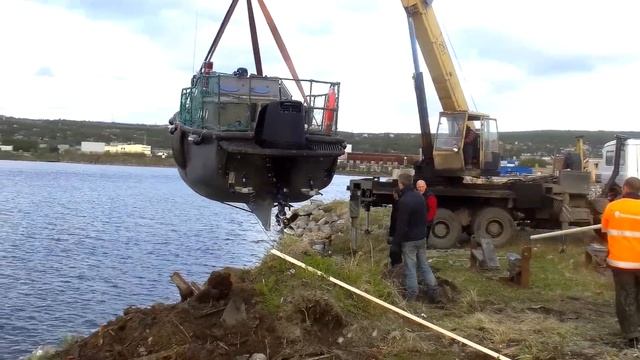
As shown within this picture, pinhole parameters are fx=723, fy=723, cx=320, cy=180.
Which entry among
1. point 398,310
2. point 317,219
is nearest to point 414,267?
point 398,310

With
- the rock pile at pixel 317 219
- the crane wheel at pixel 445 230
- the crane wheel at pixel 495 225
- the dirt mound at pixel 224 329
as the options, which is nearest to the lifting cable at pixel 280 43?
the dirt mound at pixel 224 329

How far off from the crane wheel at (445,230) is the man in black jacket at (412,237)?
6.22 metres

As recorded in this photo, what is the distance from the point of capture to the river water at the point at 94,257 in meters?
14.8

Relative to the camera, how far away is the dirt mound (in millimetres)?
7336

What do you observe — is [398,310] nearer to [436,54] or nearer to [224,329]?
[224,329]

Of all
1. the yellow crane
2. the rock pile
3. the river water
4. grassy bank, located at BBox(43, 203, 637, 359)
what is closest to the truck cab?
the yellow crane

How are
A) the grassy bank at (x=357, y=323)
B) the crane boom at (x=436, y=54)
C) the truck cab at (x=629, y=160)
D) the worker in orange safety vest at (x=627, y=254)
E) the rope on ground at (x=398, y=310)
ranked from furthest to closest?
the truck cab at (x=629, y=160) < the crane boom at (x=436, y=54) < the worker in orange safety vest at (x=627, y=254) < the grassy bank at (x=357, y=323) < the rope on ground at (x=398, y=310)

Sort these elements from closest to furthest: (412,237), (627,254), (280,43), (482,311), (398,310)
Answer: (627,254) → (398,310) → (482,311) → (412,237) → (280,43)

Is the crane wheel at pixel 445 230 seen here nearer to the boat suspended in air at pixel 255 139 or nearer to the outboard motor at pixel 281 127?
the boat suspended in air at pixel 255 139

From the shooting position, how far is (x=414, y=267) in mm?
9344

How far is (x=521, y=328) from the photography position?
26.2 feet

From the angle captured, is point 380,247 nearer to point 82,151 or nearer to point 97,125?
point 82,151

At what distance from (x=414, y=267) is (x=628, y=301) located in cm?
268

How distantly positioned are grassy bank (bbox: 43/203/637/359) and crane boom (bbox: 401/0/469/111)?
7.67 m
